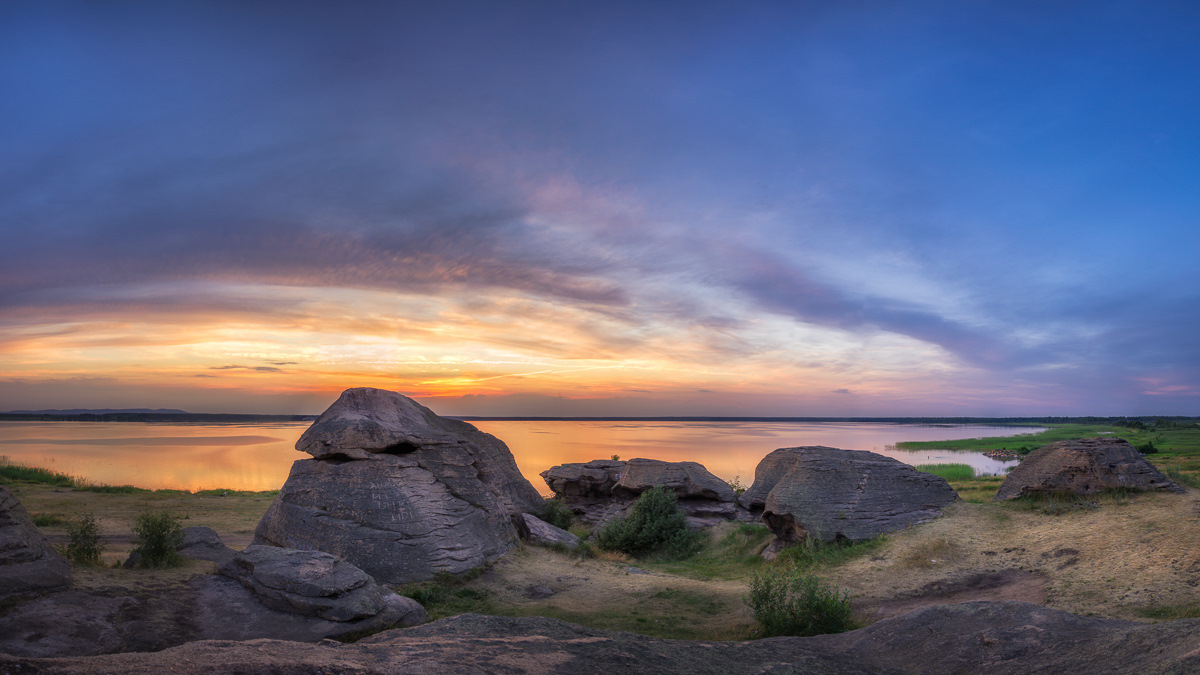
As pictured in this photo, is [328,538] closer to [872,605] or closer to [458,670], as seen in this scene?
[458,670]

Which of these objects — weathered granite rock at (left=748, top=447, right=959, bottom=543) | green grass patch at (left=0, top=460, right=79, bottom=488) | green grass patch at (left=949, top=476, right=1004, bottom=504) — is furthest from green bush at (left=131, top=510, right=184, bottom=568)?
green grass patch at (left=0, top=460, right=79, bottom=488)

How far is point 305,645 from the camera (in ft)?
20.0

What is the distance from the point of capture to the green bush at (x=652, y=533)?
22.4 m

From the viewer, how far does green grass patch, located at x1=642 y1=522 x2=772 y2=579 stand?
19.0m

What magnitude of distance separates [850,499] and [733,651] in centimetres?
1242

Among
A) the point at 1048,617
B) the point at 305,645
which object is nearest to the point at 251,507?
the point at 305,645

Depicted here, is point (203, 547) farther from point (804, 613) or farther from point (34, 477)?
point (34, 477)

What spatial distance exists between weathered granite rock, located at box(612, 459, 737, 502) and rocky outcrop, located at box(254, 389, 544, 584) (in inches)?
356

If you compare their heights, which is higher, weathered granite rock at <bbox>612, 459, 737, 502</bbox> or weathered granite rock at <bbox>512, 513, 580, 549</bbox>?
weathered granite rock at <bbox>612, 459, 737, 502</bbox>

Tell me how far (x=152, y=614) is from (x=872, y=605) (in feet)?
47.3

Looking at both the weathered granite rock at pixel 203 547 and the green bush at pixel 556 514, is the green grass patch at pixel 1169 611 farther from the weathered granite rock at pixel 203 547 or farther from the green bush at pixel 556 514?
the green bush at pixel 556 514

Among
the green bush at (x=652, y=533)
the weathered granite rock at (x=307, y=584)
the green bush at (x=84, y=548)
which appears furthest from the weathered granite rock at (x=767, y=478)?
the green bush at (x=84, y=548)

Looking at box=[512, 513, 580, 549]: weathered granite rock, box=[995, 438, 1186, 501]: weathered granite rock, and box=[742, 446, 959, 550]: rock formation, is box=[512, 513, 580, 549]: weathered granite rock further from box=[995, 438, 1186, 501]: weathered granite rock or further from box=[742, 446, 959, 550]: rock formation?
box=[995, 438, 1186, 501]: weathered granite rock

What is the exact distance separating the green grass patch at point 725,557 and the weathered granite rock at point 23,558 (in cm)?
1565
